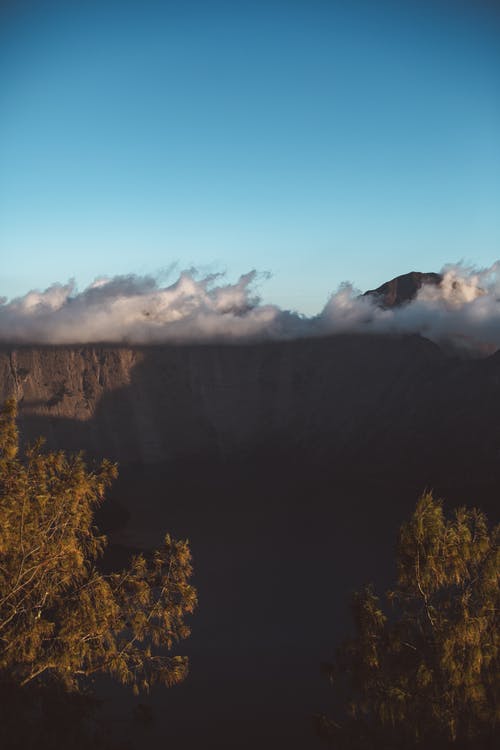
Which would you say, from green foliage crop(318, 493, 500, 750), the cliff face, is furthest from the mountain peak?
green foliage crop(318, 493, 500, 750)

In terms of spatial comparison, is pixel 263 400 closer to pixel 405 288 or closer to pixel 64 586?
pixel 405 288

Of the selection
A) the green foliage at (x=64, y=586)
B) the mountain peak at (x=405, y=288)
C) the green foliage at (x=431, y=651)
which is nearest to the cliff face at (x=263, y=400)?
the mountain peak at (x=405, y=288)

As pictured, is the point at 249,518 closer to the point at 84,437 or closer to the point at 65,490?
the point at 84,437

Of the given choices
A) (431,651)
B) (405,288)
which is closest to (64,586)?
(431,651)

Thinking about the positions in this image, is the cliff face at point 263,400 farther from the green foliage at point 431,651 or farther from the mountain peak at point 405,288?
the green foliage at point 431,651

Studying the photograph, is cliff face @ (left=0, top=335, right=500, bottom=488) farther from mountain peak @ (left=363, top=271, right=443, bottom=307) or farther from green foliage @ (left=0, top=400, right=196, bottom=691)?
green foliage @ (left=0, top=400, right=196, bottom=691)
